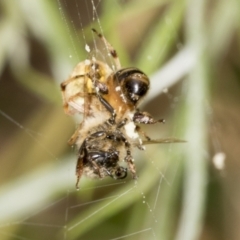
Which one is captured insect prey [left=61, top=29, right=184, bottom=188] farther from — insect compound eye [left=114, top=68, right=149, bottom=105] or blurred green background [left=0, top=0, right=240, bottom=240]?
blurred green background [left=0, top=0, right=240, bottom=240]

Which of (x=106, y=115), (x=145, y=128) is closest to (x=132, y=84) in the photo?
(x=106, y=115)

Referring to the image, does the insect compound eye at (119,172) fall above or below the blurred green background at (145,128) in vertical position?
below

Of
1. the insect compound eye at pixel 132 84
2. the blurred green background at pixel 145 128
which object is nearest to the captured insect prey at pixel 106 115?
the insect compound eye at pixel 132 84

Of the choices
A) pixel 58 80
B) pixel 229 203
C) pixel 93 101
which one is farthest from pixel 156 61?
pixel 229 203

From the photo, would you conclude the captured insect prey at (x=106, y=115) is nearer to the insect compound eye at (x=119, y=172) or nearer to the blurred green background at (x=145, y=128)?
the insect compound eye at (x=119, y=172)

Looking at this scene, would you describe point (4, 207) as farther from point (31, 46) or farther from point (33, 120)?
point (31, 46)

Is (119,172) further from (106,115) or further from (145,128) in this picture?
(145,128)

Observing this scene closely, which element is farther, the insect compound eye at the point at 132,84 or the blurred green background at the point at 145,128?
the blurred green background at the point at 145,128
